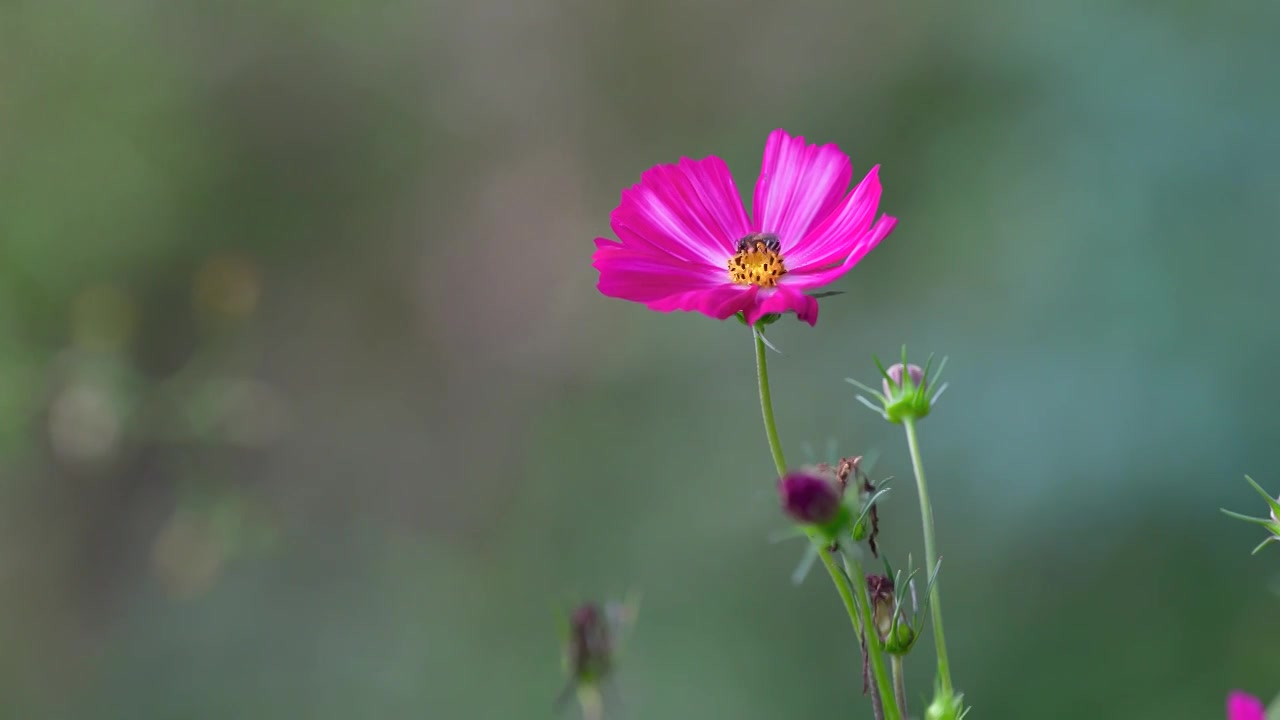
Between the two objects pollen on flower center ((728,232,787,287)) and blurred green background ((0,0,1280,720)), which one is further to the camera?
blurred green background ((0,0,1280,720))

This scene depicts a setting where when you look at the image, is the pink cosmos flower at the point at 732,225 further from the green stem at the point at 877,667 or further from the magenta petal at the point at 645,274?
the green stem at the point at 877,667

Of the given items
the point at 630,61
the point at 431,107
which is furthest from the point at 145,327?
the point at 630,61

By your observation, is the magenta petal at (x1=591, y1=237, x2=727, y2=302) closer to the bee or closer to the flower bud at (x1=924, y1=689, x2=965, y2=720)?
the bee

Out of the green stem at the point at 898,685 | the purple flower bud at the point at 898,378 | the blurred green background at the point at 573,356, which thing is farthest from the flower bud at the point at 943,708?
the blurred green background at the point at 573,356

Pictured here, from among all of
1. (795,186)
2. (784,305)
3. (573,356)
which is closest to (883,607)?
(784,305)

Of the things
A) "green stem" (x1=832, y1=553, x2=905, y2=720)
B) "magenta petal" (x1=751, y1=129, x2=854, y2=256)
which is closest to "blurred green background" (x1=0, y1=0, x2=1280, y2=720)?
"magenta petal" (x1=751, y1=129, x2=854, y2=256)

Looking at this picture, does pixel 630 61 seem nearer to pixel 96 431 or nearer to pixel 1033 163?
pixel 1033 163

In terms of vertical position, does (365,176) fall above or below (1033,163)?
above

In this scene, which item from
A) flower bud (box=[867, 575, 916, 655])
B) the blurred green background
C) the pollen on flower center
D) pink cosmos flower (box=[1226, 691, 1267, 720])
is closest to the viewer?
pink cosmos flower (box=[1226, 691, 1267, 720])
